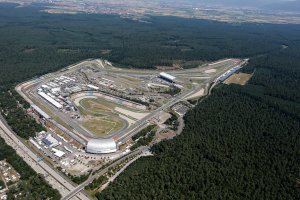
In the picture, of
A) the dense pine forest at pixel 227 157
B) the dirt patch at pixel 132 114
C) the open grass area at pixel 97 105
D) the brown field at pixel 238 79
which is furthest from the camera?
the brown field at pixel 238 79

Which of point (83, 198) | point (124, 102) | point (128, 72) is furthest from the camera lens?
point (128, 72)

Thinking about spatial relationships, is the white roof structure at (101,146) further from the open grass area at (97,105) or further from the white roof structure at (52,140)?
the open grass area at (97,105)

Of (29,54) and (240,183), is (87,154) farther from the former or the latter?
(29,54)

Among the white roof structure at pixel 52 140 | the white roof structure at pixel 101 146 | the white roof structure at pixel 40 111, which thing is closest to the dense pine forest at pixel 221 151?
the white roof structure at pixel 40 111

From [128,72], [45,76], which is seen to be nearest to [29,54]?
[45,76]

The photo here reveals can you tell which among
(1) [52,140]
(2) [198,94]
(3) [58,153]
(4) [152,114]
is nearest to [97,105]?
(4) [152,114]

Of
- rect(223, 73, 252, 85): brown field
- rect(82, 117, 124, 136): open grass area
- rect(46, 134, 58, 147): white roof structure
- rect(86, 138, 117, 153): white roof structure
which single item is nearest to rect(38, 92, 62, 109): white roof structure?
rect(82, 117, 124, 136): open grass area
